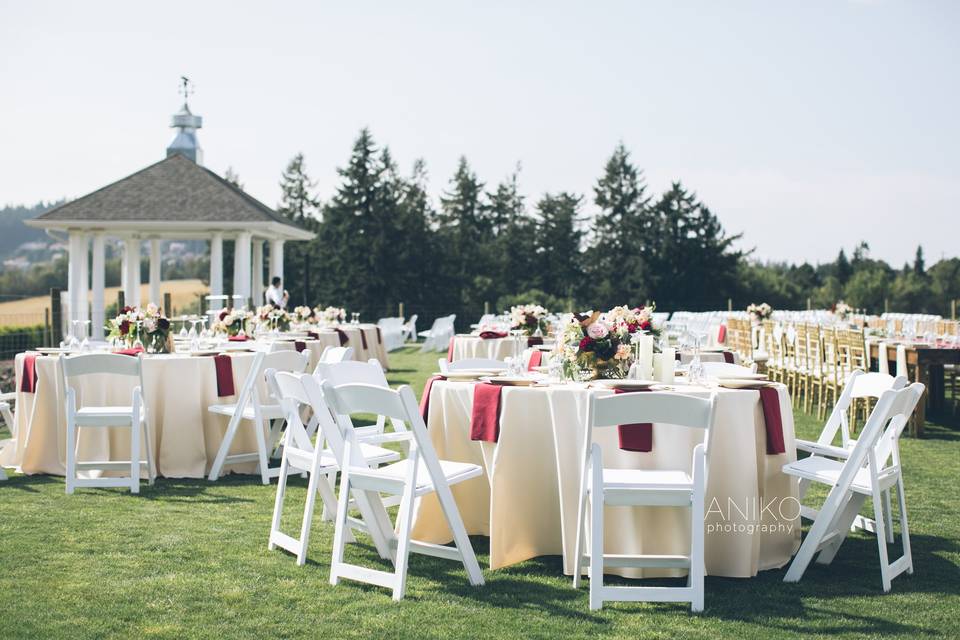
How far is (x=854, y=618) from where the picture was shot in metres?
4.29

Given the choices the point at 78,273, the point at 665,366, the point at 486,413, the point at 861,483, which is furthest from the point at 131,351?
the point at 78,273

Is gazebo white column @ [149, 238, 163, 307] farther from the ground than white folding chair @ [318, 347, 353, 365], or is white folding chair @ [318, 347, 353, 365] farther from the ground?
gazebo white column @ [149, 238, 163, 307]

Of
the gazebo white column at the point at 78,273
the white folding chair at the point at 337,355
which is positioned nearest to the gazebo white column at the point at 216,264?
the gazebo white column at the point at 78,273

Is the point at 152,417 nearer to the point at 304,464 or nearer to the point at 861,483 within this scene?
the point at 304,464

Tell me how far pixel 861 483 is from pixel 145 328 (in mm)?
5831

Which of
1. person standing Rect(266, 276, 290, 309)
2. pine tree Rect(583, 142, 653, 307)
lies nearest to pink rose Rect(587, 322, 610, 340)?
person standing Rect(266, 276, 290, 309)

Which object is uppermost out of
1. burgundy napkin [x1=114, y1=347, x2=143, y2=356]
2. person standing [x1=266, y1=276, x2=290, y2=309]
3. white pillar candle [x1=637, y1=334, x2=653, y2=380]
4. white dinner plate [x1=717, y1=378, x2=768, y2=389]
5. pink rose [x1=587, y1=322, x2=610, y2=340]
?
person standing [x1=266, y1=276, x2=290, y2=309]

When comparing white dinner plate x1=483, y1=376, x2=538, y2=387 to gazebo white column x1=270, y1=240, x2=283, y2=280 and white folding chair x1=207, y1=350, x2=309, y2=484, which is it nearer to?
white folding chair x1=207, y1=350, x2=309, y2=484

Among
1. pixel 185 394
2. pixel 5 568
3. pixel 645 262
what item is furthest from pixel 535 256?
pixel 5 568

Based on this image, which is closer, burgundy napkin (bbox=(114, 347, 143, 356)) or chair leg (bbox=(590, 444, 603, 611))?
chair leg (bbox=(590, 444, 603, 611))

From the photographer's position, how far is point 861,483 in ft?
16.2

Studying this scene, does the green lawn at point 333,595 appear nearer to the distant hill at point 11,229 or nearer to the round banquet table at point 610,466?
the round banquet table at point 610,466

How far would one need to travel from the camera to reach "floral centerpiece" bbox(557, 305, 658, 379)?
18.8 feet

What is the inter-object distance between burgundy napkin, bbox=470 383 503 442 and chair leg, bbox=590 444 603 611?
2.93 feet
